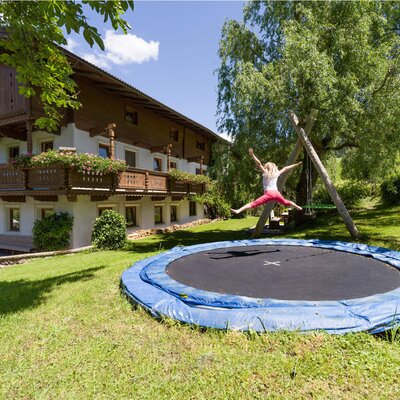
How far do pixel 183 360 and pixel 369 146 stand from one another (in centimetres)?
1089

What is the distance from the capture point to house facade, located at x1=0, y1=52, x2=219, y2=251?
11.3m

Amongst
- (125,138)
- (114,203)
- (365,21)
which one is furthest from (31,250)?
(365,21)

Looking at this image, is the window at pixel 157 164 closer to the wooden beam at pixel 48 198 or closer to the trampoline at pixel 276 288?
the wooden beam at pixel 48 198

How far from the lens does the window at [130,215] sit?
1524 cm

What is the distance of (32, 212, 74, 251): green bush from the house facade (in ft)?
1.15

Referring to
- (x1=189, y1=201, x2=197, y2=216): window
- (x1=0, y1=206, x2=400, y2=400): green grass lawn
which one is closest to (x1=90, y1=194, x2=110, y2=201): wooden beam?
(x1=0, y1=206, x2=400, y2=400): green grass lawn

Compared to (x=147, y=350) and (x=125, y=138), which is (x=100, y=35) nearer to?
(x=147, y=350)

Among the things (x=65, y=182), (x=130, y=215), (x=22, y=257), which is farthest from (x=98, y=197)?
(x=22, y=257)

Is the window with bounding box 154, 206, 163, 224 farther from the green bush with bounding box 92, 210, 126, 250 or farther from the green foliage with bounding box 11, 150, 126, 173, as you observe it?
the green foliage with bounding box 11, 150, 126, 173

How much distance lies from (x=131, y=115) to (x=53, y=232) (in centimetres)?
790

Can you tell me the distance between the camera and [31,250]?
12203mm

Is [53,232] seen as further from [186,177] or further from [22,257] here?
[186,177]

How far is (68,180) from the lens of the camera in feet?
33.7

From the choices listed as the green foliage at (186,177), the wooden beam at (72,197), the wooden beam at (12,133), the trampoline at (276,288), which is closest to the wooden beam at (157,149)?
Answer: the green foliage at (186,177)
